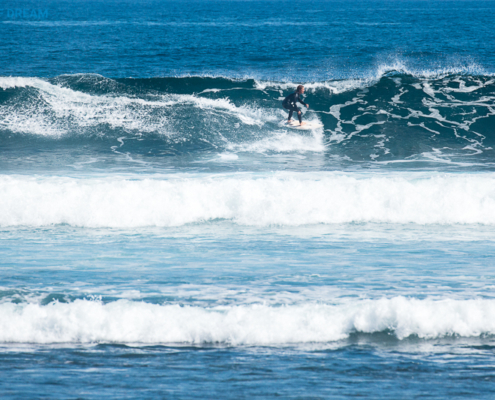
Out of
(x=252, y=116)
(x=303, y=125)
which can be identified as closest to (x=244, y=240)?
(x=303, y=125)

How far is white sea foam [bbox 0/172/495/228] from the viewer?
7508 millimetres

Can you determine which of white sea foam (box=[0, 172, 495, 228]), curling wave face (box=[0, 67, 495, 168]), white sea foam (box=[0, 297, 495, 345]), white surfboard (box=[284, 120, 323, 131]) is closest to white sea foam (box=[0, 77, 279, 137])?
curling wave face (box=[0, 67, 495, 168])

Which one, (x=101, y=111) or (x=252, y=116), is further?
(x=101, y=111)

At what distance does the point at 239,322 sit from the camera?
4047mm

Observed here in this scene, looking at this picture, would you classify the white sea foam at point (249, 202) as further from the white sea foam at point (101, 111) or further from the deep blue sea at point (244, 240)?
the white sea foam at point (101, 111)

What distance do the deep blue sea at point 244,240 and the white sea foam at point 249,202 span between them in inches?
1.2

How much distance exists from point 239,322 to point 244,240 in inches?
101

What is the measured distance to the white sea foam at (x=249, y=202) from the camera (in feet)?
24.6

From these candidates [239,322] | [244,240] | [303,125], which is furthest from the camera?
[303,125]

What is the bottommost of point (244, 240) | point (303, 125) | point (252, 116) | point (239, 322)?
point (239, 322)

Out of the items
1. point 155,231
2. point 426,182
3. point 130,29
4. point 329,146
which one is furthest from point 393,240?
point 130,29

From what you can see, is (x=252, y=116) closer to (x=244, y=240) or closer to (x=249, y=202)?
(x=249, y=202)

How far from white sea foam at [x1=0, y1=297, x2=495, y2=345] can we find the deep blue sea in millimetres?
16

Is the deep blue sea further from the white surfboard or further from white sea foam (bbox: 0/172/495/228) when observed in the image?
the white surfboard
